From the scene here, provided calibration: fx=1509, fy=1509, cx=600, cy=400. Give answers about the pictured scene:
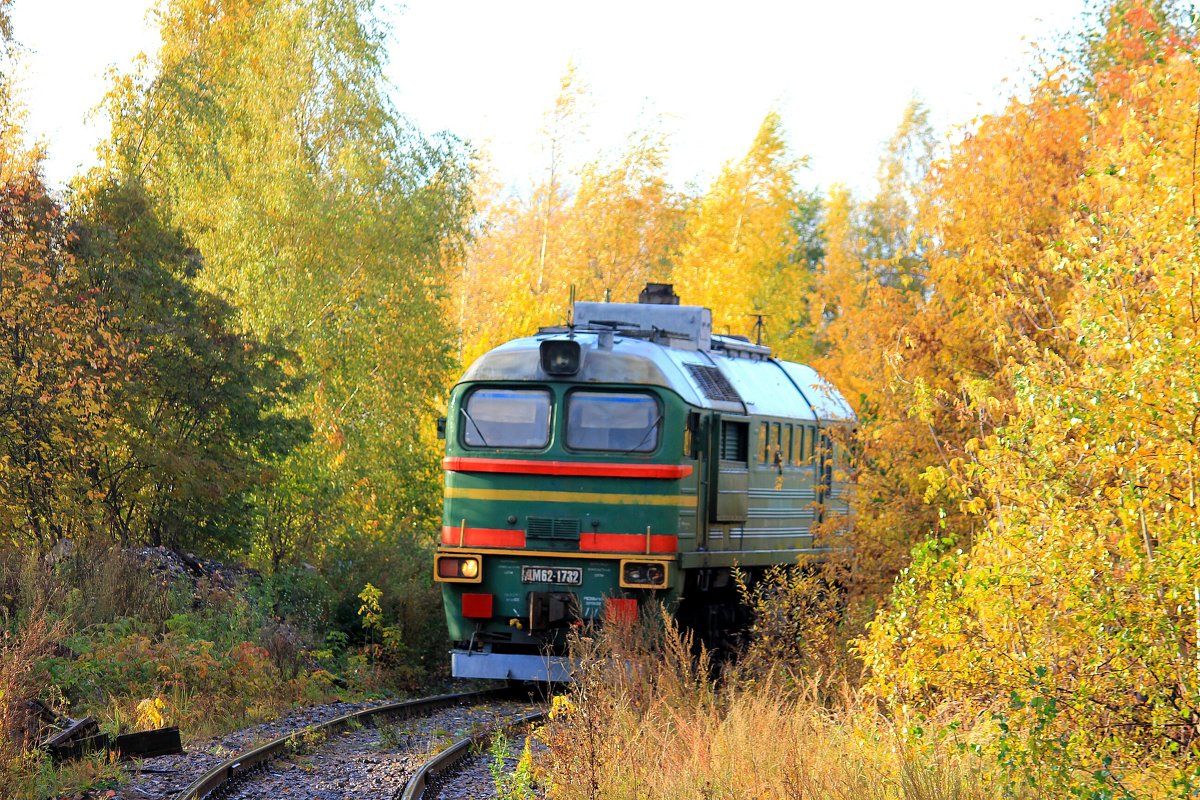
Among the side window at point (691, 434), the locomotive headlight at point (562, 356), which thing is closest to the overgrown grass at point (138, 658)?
the locomotive headlight at point (562, 356)

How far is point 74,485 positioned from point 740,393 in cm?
Result: 699

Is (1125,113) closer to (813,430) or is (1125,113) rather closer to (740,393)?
(740,393)

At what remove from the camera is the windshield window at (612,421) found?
517 inches

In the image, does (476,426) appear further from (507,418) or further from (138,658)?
(138,658)

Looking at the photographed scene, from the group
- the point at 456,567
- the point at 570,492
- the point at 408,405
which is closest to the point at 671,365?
the point at 570,492

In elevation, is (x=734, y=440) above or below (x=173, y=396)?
below

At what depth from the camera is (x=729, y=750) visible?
27.1 feet

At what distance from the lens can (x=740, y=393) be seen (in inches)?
583

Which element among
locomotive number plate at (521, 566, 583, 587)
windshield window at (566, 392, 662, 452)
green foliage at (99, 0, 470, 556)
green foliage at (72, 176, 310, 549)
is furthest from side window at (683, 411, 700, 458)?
green foliage at (99, 0, 470, 556)

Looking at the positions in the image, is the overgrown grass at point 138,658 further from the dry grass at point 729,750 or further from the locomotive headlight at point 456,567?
the dry grass at point 729,750

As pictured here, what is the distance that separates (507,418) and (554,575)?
4.84ft

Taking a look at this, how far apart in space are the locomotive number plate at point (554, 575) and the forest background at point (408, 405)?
5.98 ft

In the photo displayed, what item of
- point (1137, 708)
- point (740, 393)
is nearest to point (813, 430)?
point (740, 393)

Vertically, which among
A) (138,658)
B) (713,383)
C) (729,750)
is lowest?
(138,658)
